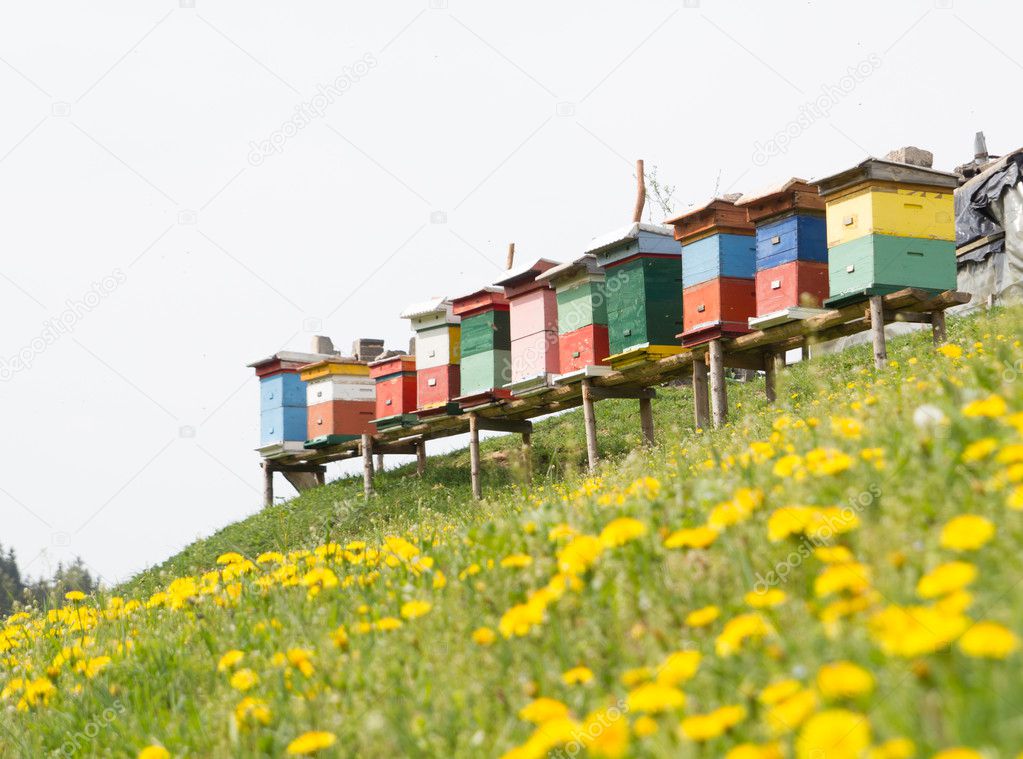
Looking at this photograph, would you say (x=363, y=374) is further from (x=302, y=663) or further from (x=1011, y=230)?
(x=302, y=663)

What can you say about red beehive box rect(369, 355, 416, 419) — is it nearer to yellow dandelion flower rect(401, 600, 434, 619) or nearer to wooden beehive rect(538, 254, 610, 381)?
wooden beehive rect(538, 254, 610, 381)

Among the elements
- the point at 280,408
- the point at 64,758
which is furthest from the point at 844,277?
the point at 280,408

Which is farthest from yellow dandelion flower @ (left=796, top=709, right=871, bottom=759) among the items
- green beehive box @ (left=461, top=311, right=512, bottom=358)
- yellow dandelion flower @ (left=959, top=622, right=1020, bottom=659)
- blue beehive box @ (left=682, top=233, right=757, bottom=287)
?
green beehive box @ (left=461, top=311, right=512, bottom=358)

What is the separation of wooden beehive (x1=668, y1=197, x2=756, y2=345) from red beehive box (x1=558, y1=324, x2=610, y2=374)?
2147 millimetres

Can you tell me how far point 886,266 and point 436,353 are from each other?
1085 cm

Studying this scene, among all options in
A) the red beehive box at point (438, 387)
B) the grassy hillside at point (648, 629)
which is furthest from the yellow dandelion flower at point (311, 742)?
the red beehive box at point (438, 387)

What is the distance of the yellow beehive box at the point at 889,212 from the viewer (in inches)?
521

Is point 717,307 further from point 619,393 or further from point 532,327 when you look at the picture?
point 532,327

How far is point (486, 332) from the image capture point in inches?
805

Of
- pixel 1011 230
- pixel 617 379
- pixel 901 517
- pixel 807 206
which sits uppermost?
pixel 1011 230

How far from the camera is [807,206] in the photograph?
14250 millimetres

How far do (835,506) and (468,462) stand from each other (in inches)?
850

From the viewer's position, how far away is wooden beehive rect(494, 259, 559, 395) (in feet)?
61.4

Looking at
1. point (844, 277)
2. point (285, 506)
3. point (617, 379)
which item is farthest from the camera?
point (285, 506)
